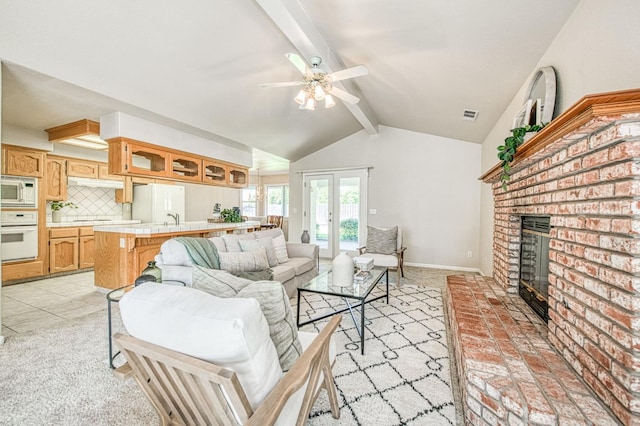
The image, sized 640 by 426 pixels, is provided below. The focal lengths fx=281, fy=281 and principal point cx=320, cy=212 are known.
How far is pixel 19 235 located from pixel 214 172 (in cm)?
293

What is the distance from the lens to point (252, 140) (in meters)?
5.06

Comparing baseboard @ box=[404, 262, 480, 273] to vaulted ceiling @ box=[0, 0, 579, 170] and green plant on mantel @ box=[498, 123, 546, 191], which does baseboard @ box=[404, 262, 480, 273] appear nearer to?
vaulted ceiling @ box=[0, 0, 579, 170]

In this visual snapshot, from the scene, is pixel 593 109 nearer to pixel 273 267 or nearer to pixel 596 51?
pixel 596 51

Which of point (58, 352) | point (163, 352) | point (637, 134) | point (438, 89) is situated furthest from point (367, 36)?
point (58, 352)

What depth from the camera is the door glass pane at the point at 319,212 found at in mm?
6406

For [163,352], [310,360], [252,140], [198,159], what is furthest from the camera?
[252,140]

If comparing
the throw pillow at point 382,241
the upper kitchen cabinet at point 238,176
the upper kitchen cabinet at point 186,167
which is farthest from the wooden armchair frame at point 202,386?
the upper kitchen cabinet at point 238,176

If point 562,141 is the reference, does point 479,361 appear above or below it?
below

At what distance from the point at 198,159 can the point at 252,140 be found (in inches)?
38.6

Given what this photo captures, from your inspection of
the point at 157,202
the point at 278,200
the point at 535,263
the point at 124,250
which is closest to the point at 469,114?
the point at 535,263

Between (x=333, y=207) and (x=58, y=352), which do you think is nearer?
(x=58, y=352)

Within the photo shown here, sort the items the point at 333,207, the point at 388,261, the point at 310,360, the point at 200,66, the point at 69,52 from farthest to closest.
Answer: the point at 333,207 → the point at 388,261 → the point at 200,66 → the point at 69,52 → the point at 310,360

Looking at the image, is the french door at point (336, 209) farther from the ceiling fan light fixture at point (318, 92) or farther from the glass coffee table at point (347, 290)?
the ceiling fan light fixture at point (318, 92)

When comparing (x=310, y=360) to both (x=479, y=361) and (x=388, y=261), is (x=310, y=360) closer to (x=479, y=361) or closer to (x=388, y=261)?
(x=479, y=361)
